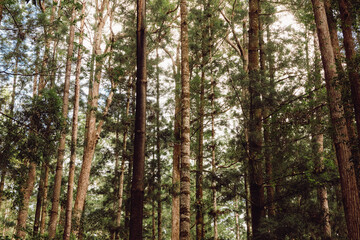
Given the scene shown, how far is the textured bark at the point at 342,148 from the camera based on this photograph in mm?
5695

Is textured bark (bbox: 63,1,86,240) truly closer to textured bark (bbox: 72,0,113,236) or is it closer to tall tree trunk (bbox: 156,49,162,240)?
textured bark (bbox: 72,0,113,236)

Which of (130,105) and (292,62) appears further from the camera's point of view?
(130,105)

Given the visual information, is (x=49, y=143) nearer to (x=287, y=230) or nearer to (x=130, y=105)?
(x=130, y=105)

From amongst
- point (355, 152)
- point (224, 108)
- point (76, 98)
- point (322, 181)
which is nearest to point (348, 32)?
point (355, 152)

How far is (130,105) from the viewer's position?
49.2 feet

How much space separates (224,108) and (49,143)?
7423mm

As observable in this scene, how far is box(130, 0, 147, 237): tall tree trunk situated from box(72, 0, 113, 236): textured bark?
25.3 feet

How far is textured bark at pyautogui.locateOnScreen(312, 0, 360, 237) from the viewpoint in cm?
570

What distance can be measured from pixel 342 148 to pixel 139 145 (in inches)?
196

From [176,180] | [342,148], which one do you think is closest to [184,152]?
[342,148]

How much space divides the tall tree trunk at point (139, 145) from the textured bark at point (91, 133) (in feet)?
25.3

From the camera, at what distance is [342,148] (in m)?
6.12

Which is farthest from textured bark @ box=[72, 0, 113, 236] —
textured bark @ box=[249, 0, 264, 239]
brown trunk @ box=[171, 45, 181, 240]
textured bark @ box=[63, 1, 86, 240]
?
textured bark @ box=[249, 0, 264, 239]

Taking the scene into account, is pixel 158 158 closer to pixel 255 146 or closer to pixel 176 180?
pixel 176 180
